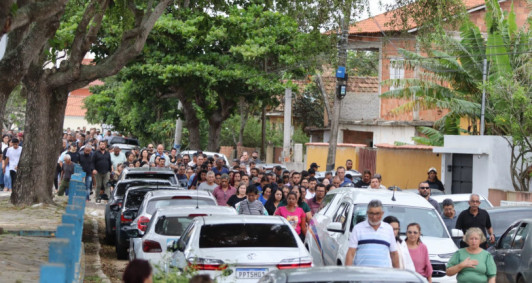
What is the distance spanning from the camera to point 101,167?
26.8 m

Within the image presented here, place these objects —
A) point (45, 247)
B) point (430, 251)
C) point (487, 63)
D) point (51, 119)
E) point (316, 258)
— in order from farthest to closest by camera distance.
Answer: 1. point (487, 63)
2. point (51, 119)
3. point (45, 247)
4. point (316, 258)
5. point (430, 251)

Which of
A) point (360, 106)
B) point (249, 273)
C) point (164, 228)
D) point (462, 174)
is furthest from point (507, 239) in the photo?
point (360, 106)

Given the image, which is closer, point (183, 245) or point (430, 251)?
point (183, 245)

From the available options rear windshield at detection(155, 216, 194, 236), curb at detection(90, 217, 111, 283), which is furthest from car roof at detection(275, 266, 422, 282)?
curb at detection(90, 217, 111, 283)

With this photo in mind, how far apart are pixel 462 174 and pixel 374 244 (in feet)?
64.5

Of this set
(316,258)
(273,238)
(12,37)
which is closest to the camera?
(273,238)

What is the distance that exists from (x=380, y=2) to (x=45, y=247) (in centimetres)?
1019

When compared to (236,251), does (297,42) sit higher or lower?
higher

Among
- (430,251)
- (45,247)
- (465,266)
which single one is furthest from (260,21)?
(465,266)

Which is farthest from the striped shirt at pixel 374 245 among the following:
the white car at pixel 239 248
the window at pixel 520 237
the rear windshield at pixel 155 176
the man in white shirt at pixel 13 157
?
the man in white shirt at pixel 13 157

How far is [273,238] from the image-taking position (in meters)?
11.3

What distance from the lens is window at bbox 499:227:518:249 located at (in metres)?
13.7

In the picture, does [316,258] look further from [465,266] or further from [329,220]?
[465,266]

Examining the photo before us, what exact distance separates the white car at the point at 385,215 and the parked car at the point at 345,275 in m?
4.73
